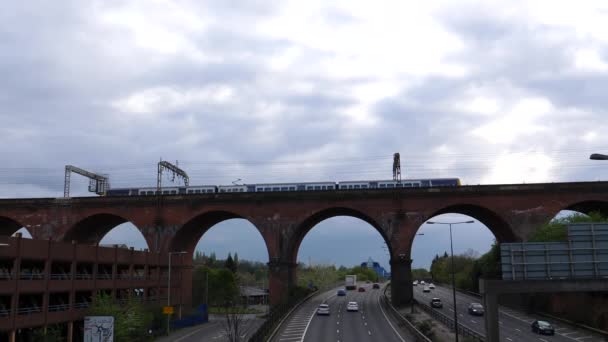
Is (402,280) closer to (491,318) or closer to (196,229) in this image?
(196,229)

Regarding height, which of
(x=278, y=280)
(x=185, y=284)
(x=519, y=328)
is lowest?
(x=519, y=328)

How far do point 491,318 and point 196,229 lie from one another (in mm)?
55464

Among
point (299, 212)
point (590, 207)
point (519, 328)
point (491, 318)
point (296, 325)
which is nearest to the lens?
point (491, 318)

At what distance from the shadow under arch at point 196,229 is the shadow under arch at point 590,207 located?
130ft

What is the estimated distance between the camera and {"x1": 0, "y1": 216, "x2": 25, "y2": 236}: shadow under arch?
78981mm

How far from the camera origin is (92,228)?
3211 inches

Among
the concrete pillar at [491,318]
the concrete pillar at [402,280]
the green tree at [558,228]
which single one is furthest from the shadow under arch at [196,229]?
the concrete pillar at [491,318]

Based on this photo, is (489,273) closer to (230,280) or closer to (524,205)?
(524,205)

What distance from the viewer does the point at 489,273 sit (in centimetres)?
8219

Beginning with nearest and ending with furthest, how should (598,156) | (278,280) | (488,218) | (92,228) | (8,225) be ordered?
(598,156)
(278,280)
(488,218)
(92,228)
(8,225)

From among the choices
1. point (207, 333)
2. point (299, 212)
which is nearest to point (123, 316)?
point (207, 333)

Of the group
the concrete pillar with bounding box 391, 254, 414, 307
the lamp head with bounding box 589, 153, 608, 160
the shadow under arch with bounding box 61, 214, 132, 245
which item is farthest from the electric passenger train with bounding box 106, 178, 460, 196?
the lamp head with bounding box 589, 153, 608, 160

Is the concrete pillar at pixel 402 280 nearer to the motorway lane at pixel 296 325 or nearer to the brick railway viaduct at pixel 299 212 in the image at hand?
the brick railway viaduct at pixel 299 212

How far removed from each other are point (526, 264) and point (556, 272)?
1.99m
